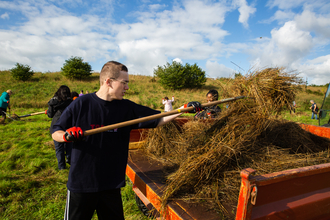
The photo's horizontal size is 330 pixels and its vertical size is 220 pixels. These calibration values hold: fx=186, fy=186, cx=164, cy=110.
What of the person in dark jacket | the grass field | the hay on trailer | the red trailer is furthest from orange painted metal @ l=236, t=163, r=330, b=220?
the person in dark jacket

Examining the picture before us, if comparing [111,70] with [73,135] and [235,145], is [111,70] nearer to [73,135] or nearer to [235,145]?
[73,135]

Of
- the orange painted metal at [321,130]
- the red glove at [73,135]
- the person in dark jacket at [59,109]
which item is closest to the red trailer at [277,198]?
the red glove at [73,135]

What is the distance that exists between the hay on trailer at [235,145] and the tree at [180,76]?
1008 inches

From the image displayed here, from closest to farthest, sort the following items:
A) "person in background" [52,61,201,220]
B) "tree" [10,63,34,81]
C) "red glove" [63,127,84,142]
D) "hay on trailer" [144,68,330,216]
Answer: "red glove" [63,127,84,142] < "person in background" [52,61,201,220] < "hay on trailer" [144,68,330,216] < "tree" [10,63,34,81]

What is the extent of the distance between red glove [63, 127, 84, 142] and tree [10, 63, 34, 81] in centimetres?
2978

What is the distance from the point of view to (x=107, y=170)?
1751mm

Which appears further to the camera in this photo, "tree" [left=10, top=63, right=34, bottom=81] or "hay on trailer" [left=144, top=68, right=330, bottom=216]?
"tree" [left=10, top=63, right=34, bottom=81]

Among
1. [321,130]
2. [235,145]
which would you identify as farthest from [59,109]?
[321,130]

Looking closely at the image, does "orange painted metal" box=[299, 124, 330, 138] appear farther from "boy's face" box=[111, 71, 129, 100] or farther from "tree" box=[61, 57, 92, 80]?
"tree" box=[61, 57, 92, 80]

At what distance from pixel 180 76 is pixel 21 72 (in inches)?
857

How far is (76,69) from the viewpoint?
27922mm

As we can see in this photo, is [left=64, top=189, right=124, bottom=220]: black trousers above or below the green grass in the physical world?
above

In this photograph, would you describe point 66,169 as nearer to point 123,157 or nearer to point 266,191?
point 123,157

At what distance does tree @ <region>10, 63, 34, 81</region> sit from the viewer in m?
24.6
